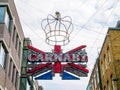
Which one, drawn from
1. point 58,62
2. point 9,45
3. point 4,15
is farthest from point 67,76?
point 9,45

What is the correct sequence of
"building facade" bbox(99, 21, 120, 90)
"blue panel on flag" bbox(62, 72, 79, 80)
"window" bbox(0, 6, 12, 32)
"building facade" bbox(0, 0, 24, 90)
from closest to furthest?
"blue panel on flag" bbox(62, 72, 79, 80) → "building facade" bbox(0, 0, 24, 90) → "window" bbox(0, 6, 12, 32) → "building facade" bbox(99, 21, 120, 90)

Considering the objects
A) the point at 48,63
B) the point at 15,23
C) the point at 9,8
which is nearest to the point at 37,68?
the point at 48,63

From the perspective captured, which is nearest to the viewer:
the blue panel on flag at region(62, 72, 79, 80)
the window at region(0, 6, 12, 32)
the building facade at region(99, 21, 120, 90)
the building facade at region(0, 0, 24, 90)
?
the blue panel on flag at region(62, 72, 79, 80)

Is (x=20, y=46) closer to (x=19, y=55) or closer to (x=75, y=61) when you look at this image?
(x=19, y=55)

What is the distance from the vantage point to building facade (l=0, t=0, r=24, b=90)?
2536 centimetres

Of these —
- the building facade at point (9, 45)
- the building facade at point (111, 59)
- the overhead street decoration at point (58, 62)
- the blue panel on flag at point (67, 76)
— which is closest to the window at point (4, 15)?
the building facade at point (9, 45)

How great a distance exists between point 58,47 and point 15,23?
1289 centimetres

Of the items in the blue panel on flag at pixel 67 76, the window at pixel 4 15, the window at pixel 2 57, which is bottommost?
the blue panel on flag at pixel 67 76

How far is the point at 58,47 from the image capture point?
18.7 meters

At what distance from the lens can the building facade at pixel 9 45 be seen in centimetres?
2536

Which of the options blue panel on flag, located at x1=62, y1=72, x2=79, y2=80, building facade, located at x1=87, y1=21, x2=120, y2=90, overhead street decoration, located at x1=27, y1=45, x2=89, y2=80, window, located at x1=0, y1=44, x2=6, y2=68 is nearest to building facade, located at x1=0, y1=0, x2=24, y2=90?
window, located at x1=0, y1=44, x2=6, y2=68

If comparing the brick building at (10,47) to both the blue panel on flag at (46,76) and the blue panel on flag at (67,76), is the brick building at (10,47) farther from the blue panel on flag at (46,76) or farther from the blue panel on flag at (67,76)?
the blue panel on flag at (67,76)

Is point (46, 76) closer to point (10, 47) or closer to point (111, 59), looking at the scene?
point (10, 47)

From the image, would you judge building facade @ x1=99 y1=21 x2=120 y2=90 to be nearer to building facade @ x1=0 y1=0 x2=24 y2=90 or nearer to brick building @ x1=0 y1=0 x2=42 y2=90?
brick building @ x1=0 y1=0 x2=42 y2=90
